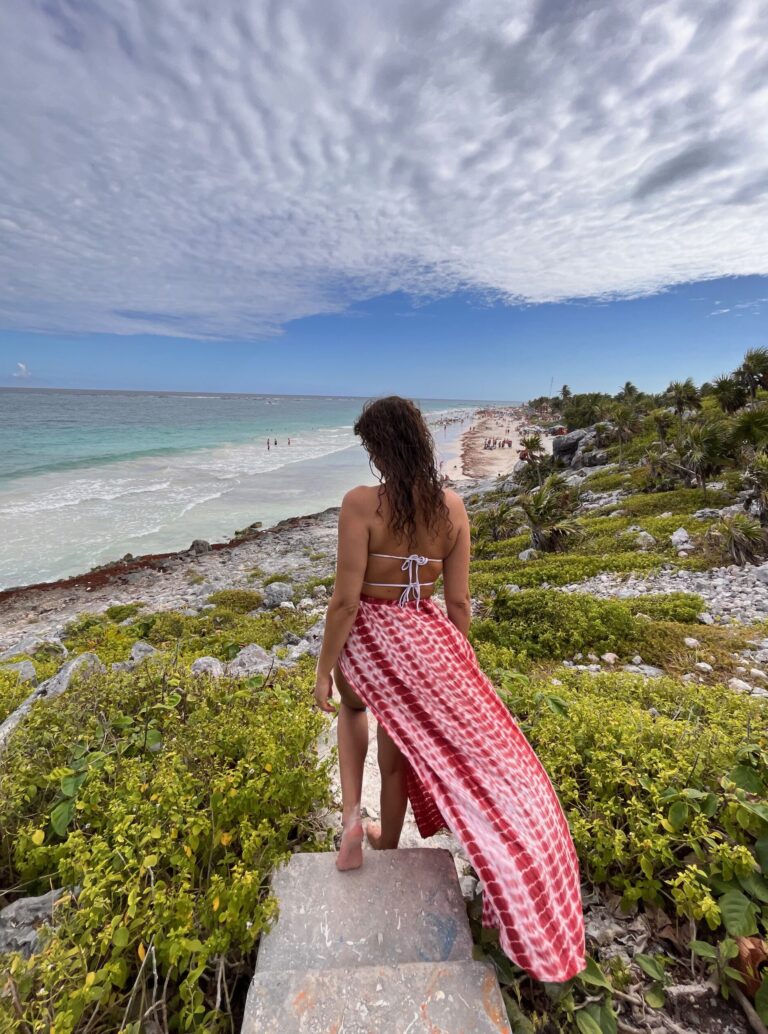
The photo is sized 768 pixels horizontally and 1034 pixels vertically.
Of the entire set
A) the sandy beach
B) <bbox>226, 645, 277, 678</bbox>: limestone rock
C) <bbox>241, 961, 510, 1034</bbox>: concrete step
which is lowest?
the sandy beach

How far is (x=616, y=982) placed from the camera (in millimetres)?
2029

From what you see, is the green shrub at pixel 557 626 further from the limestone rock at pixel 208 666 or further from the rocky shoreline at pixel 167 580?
the rocky shoreline at pixel 167 580

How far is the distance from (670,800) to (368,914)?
1733 millimetres

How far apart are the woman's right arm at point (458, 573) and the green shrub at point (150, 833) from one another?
4.31 feet

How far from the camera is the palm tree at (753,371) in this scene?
74.1ft

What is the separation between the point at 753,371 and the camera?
23000 mm

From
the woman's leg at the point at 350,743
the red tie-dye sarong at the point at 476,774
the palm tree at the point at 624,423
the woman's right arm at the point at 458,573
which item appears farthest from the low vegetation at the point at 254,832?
the palm tree at the point at 624,423

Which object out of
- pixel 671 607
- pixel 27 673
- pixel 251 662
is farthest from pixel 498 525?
pixel 27 673

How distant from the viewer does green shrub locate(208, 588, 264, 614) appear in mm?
11985

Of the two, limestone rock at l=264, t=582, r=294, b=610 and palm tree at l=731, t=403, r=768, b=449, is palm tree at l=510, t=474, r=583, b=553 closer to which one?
palm tree at l=731, t=403, r=768, b=449

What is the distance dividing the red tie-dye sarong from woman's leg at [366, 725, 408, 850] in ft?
0.34

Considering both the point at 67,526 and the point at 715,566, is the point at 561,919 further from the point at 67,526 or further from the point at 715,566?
the point at 67,526

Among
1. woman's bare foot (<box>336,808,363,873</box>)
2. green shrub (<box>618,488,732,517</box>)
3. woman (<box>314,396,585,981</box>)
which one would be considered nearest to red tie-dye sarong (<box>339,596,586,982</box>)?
woman (<box>314,396,585,981</box>)

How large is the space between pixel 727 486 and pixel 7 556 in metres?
25.5
